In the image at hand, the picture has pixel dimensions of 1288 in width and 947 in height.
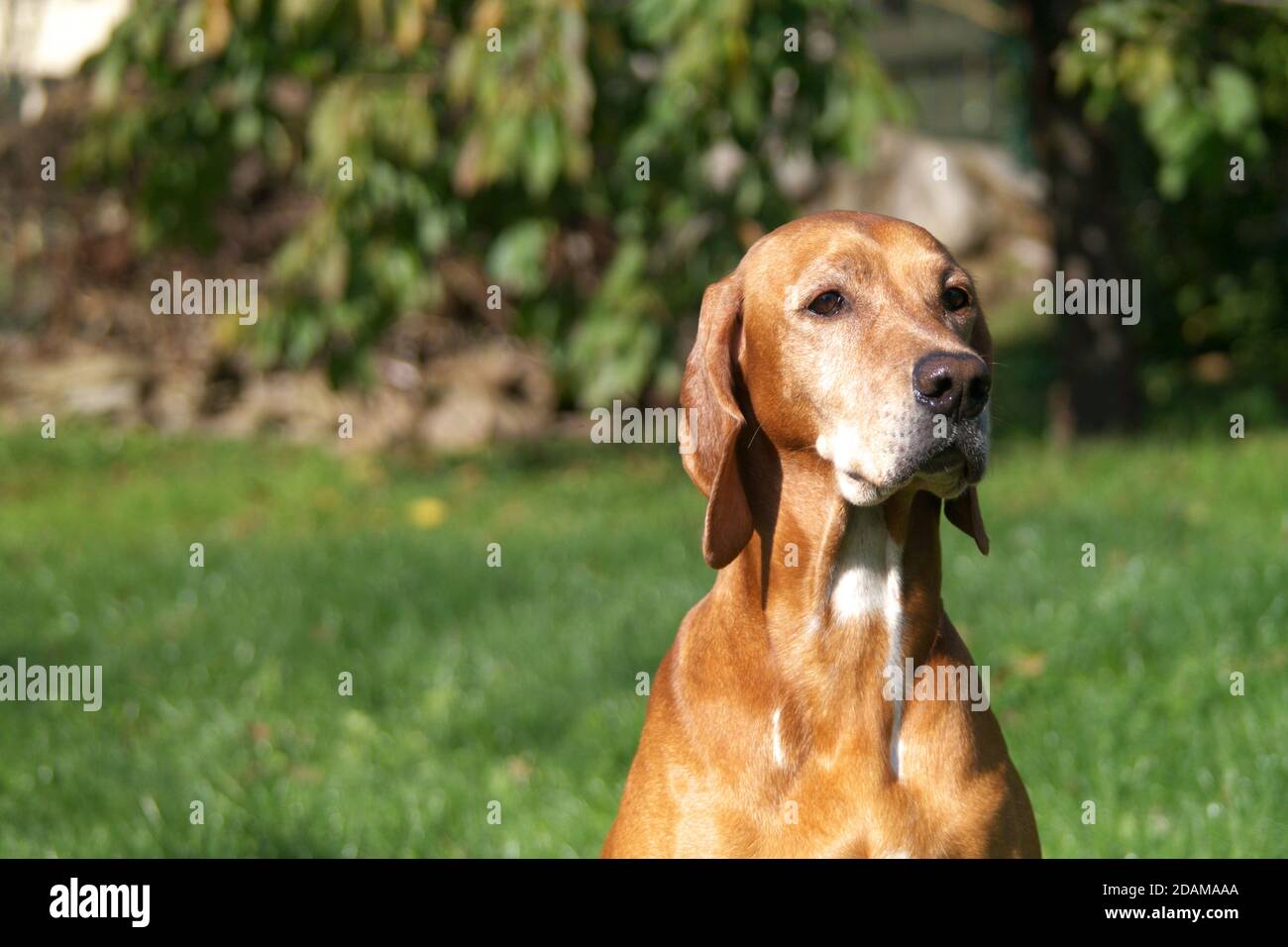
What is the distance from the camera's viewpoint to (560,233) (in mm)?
10727

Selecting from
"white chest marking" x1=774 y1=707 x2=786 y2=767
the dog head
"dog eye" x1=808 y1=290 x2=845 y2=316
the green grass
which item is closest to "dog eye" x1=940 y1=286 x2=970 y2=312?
the dog head

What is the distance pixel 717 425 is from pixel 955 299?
56 centimetres

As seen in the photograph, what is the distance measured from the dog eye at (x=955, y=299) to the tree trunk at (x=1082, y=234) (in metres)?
7.43

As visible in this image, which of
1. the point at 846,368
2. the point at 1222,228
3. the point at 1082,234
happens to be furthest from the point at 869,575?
the point at 1222,228

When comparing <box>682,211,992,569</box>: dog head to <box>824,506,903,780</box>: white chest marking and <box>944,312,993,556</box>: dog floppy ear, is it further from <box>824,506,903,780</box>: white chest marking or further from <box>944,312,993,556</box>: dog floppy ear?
<box>824,506,903,780</box>: white chest marking

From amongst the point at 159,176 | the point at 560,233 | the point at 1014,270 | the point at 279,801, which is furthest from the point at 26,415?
the point at 1014,270

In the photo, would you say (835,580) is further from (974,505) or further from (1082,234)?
(1082,234)

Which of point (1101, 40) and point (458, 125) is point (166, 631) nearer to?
point (458, 125)

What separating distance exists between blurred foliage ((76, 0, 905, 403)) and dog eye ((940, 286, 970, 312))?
441 cm

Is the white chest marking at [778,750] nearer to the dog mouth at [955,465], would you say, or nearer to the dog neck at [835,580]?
the dog neck at [835,580]

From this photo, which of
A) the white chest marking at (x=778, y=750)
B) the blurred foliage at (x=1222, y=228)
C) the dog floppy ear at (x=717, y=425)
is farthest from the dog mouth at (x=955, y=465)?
the blurred foliage at (x=1222, y=228)

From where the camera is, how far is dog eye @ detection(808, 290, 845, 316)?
9.78ft

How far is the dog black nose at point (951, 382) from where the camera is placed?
2.73 metres

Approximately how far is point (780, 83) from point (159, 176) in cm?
380
